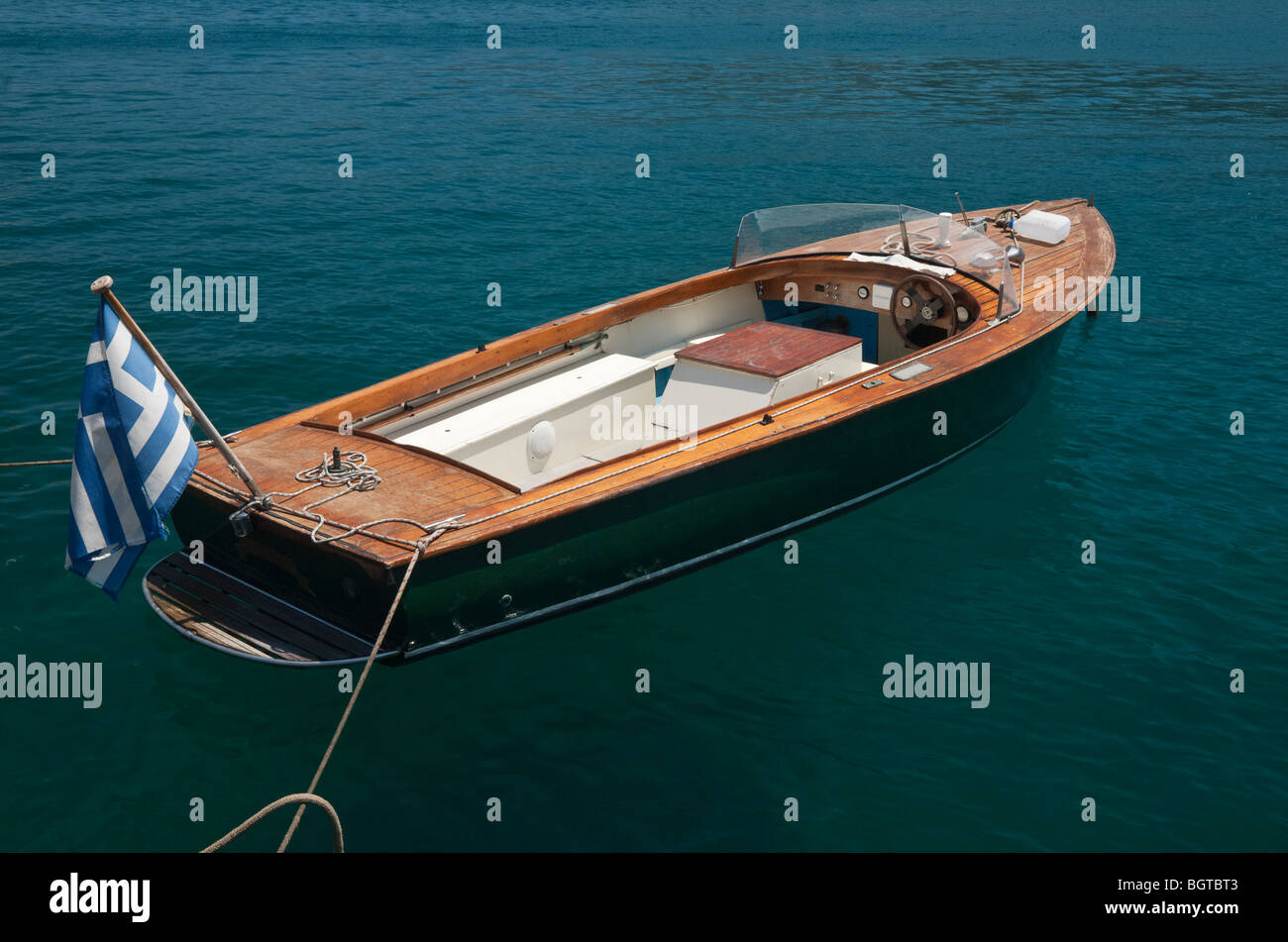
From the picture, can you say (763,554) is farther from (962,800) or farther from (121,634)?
(121,634)

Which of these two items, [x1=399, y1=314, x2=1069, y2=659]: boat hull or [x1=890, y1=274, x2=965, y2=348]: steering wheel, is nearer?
[x1=399, y1=314, x2=1069, y2=659]: boat hull

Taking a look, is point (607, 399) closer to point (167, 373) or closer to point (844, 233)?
point (167, 373)

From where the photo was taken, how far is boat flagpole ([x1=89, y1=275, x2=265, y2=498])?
23.7ft

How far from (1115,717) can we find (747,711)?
10.4ft

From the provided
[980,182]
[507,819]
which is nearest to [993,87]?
[980,182]

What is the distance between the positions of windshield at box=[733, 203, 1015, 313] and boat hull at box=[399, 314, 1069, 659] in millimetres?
2156

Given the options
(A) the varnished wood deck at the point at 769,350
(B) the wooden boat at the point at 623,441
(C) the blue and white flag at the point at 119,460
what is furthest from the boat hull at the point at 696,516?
(C) the blue and white flag at the point at 119,460

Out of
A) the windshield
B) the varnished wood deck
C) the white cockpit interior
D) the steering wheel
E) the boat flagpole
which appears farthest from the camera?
the windshield

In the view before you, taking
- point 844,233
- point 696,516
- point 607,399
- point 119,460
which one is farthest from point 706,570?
point 844,233

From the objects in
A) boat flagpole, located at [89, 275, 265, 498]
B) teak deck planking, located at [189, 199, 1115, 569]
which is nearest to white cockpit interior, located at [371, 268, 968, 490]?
teak deck planking, located at [189, 199, 1115, 569]

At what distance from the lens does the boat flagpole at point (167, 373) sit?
7223 millimetres

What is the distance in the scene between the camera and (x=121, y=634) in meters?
10.4

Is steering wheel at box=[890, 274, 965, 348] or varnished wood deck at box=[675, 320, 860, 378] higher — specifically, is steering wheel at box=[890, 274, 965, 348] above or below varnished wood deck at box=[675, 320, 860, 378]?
above

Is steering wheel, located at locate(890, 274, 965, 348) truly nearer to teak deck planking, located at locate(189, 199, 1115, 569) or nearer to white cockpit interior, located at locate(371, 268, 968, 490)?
teak deck planking, located at locate(189, 199, 1115, 569)
